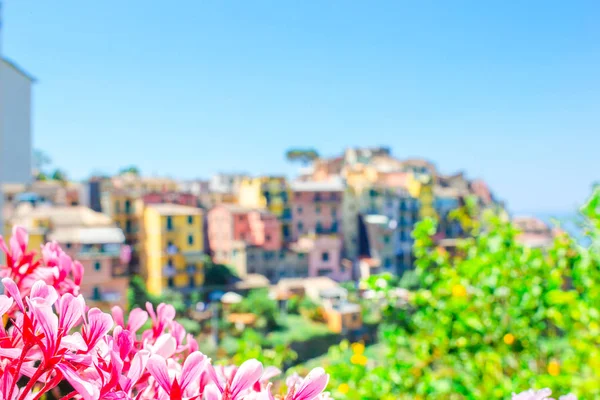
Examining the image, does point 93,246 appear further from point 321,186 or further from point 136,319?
point 136,319

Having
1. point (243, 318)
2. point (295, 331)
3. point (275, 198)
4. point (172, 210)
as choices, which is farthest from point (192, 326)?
point (275, 198)

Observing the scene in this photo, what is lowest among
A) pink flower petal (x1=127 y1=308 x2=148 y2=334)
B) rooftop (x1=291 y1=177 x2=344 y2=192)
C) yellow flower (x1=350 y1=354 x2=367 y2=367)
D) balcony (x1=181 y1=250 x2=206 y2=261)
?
balcony (x1=181 y1=250 x2=206 y2=261)

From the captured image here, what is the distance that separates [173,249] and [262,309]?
3744 millimetres

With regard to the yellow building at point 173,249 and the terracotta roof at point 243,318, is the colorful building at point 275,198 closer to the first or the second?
the yellow building at point 173,249

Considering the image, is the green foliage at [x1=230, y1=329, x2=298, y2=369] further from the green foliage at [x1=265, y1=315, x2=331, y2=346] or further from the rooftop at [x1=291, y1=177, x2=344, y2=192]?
the rooftop at [x1=291, y1=177, x2=344, y2=192]

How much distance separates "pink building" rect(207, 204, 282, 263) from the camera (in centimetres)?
2000

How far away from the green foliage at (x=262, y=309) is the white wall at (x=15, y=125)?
14.0 meters

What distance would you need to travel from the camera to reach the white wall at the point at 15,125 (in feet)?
9.48

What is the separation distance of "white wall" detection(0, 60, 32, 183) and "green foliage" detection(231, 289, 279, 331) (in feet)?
45.8

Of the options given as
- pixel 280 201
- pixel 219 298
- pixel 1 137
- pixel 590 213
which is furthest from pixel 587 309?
pixel 280 201

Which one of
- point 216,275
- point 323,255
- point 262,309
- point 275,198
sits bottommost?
point 262,309

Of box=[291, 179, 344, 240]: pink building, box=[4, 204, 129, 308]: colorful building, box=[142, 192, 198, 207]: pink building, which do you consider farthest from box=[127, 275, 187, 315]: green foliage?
box=[291, 179, 344, 240]: pink building

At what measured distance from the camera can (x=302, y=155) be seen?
3281cm

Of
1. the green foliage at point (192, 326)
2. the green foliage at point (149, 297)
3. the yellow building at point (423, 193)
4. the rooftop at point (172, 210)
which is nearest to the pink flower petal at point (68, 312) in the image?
the green foliage at point (192, 326)
